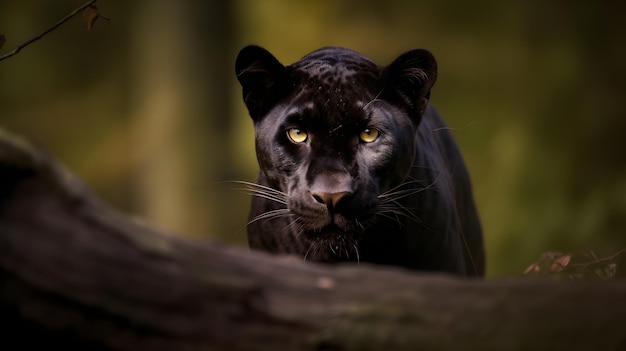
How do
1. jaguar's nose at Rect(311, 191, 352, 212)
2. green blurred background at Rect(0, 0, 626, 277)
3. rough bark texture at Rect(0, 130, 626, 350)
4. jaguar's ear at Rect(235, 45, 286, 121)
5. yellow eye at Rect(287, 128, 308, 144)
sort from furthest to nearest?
green blurred background at Rect(0, 0, 626, 277) → jaguar's ear at Rect(235, 45, 286, 121) → yellow eye at Rect(287, 128, 308, 144) → jaguar's nose at Rect(311, 191, 352, 212) → rough bark texture at Rect(0, 130, 626, 350)

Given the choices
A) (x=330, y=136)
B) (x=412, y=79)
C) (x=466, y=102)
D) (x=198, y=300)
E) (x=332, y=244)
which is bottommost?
(x=198, y=300)

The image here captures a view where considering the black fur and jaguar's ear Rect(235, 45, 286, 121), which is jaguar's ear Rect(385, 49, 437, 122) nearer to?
the black fur

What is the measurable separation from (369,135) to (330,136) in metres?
0.12

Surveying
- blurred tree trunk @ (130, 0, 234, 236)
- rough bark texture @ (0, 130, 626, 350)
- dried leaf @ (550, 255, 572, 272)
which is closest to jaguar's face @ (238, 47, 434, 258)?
dried leaf @ (550, 255, 572, 272)

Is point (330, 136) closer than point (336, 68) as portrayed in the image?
Yes

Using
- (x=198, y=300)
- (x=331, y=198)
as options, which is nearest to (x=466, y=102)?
(x=331, y=198)

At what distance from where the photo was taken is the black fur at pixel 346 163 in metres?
2.69

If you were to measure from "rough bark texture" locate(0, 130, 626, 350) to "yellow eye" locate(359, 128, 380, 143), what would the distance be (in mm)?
1289

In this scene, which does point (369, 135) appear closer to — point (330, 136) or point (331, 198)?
point (330, 136)

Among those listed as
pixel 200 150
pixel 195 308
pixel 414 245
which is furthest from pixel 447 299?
pixel 200 150

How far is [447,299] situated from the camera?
4.85ft

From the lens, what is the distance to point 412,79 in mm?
2957

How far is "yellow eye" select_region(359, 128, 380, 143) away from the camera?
9.08 feet

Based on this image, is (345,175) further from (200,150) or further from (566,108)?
(566,108)
